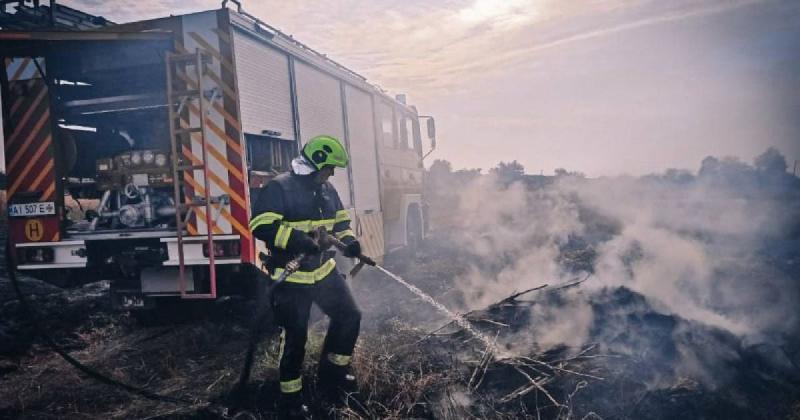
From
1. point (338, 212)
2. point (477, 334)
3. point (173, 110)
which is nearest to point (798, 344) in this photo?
point (477, 334)

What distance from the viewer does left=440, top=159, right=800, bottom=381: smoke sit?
4633 mm

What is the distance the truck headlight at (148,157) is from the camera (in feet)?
16.5

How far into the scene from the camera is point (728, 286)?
707cm

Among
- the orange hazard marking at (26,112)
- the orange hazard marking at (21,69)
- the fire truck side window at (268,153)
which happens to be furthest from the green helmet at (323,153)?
the orange hazard marking at (21,69)

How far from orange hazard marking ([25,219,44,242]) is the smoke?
5115 millimetres

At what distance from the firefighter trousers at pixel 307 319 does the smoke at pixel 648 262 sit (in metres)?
1.76

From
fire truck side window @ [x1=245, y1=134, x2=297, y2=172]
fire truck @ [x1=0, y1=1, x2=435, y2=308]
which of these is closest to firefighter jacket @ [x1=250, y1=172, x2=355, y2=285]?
fire truck @ [x1=0, y1=1, x2=435, y2=308]

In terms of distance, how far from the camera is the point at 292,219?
3.70 metres

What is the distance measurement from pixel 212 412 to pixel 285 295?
3.62 feet

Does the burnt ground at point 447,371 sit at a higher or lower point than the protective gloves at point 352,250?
lower

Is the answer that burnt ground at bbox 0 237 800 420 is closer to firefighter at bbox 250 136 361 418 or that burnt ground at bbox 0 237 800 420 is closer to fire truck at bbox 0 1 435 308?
firefighter at bbox 250 136 361 418

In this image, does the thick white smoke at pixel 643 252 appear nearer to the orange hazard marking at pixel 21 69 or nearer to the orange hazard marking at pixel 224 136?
the orange hazard marking at pixel 224 136

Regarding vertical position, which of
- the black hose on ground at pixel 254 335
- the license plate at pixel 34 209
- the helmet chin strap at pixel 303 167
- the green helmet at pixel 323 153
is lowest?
the black hose on ground at pixel 254 335

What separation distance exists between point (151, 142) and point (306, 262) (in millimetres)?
3248
